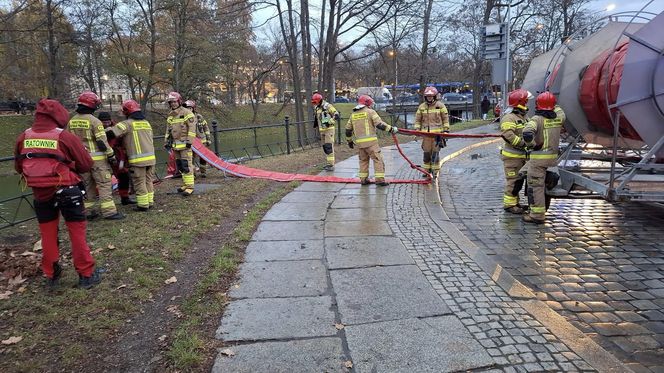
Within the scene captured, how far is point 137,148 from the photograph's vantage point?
22.2ft

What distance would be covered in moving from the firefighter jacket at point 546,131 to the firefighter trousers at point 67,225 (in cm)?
524

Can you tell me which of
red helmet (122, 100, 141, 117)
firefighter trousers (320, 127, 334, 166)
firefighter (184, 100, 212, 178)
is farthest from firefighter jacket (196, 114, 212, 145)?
red helmet (122, 100, 141, 117)

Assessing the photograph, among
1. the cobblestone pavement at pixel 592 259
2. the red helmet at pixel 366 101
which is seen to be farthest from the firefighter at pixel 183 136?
the cobblestone pavement at pixel 592 259

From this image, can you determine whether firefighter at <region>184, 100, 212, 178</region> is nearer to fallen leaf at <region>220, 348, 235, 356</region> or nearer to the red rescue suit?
the red rescue suit

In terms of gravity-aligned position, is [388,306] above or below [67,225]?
below

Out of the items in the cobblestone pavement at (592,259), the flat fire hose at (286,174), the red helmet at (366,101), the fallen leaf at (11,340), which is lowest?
the cobblestone pavement at (592,259)

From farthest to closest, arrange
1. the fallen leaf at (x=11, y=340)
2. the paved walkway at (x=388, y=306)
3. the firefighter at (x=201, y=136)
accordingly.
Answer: the firefighter at (x=201, y=136), the fallen leaf at (x=11, y=340), the paved walkway at (x=388, y=306)

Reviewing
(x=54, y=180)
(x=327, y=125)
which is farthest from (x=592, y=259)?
(x=327, y=125)

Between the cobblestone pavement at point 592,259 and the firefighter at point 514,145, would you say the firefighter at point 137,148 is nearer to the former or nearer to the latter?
the cobblestone pavement at point 592,259

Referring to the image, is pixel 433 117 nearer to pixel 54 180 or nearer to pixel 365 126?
pixel 365 126

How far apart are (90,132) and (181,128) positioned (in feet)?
7.13

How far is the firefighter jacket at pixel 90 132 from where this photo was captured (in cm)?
606

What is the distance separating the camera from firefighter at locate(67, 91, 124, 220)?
604 centimetres

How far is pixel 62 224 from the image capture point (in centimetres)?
606
